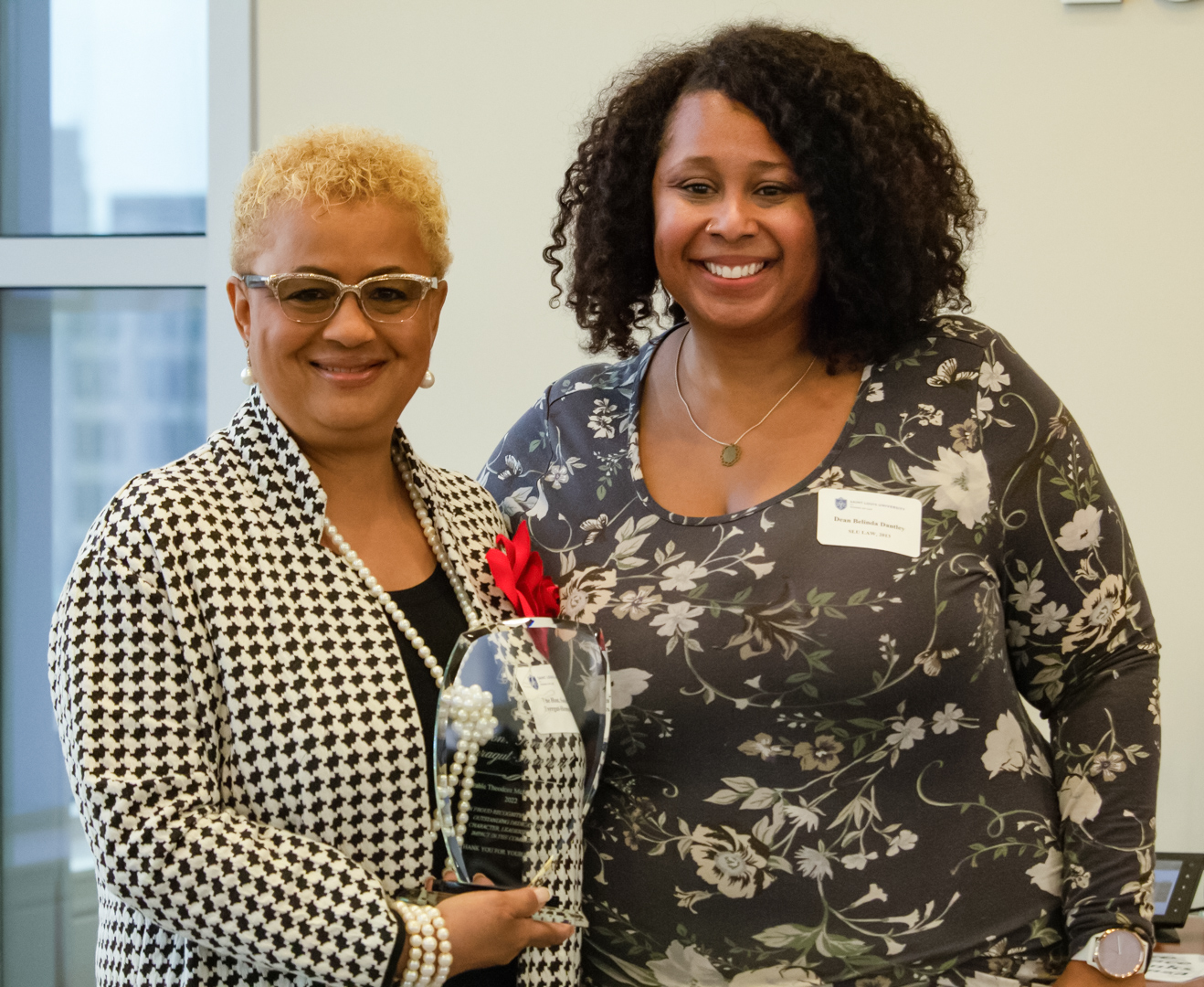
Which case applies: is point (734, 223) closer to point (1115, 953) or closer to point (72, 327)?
point (1115, 953)

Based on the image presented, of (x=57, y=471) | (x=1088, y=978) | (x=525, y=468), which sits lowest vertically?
(x=1088, y=978)

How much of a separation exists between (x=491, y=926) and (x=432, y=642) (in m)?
0.34

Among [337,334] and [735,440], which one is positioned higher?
[337,334]

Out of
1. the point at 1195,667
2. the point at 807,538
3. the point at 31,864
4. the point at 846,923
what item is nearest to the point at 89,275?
the point at 31,864

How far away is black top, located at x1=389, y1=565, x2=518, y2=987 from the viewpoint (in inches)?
53.3

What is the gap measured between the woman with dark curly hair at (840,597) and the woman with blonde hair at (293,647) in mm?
225

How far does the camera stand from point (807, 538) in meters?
1.55

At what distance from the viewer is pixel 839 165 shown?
64.2 inches

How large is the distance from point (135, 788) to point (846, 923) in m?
0.88

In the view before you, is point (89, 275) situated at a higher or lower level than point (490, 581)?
higher

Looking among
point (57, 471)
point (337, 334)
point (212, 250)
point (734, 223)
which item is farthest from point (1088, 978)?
point (57, 471)

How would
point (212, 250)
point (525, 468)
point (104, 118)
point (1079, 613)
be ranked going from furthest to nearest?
point (104, 118) → point (212, 250) → point (525, 468) → point (1079, 613)

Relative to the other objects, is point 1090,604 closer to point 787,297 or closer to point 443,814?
point 787,297

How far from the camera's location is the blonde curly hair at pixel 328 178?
1330 mm
